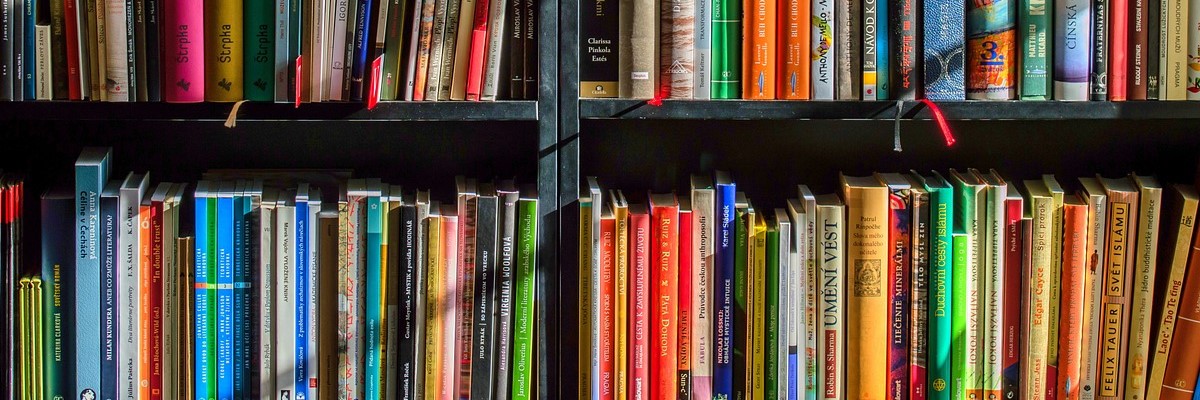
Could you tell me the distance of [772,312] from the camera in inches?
59.5

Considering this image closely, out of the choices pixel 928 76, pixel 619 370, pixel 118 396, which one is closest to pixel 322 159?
pixel 118 396

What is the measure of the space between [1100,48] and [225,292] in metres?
1.07

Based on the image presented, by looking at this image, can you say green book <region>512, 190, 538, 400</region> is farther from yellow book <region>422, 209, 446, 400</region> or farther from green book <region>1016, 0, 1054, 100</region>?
green book <region>1016, 0, 1054, 100</region>

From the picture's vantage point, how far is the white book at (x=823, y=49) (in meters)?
1.44

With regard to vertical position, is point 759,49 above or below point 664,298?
above

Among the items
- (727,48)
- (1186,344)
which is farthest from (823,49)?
(1186,344)

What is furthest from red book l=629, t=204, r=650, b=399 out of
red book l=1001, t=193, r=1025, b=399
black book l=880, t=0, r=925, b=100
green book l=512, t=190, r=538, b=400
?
red book l=1001, t=193, r=1025, b=399

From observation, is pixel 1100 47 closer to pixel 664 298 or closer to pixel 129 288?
pixel 664 298

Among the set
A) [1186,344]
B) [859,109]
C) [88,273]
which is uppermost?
[859,109]

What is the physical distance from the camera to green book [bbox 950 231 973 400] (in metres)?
1.49

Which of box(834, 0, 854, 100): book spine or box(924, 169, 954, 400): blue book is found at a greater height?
box(834, 0, 854, 100): book spine

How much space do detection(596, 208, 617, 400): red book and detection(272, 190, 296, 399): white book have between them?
0.37 meters

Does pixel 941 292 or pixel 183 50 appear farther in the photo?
pixel 941 292

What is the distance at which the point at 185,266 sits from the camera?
4.83 ft
